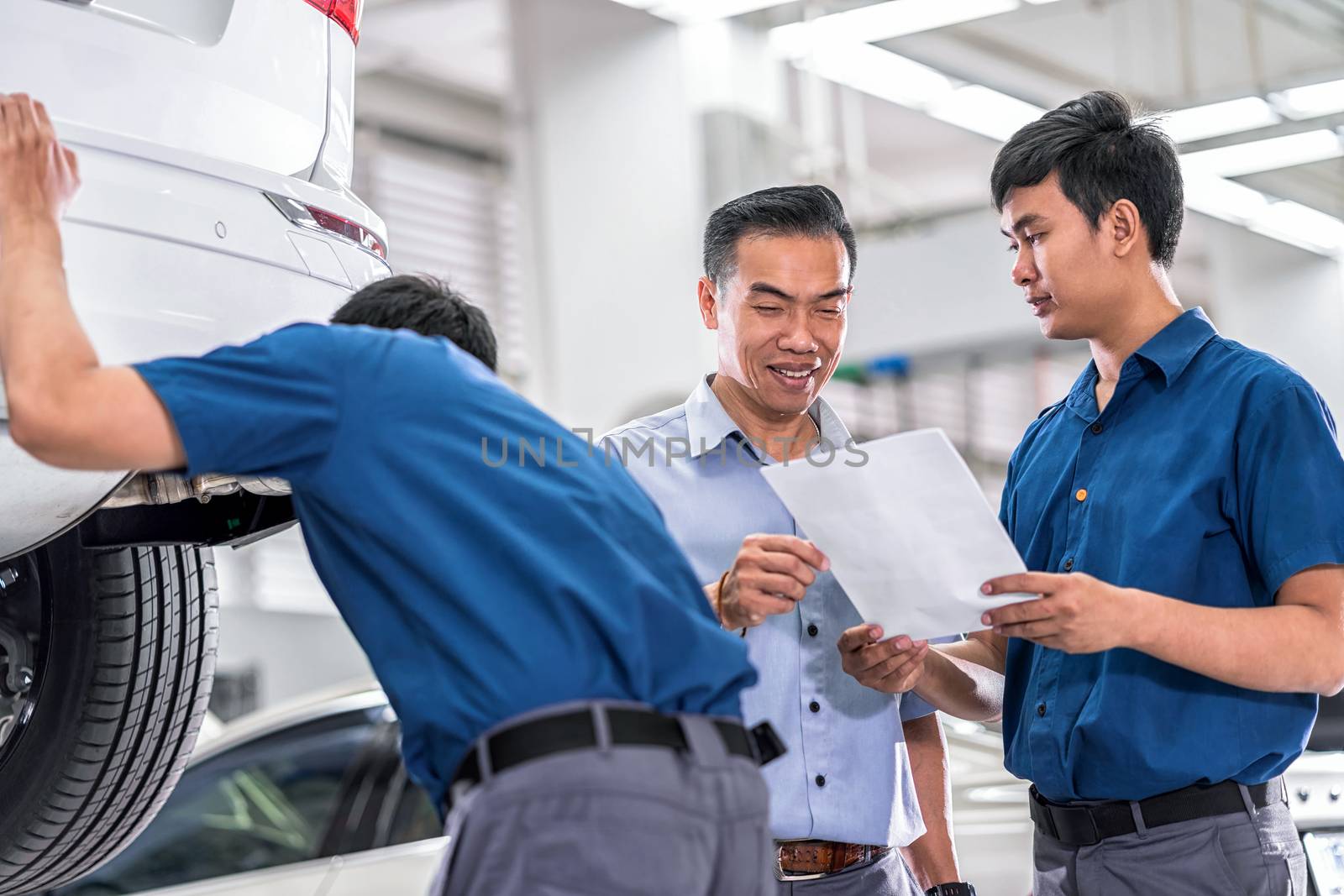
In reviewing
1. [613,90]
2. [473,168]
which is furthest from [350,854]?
[473,168]

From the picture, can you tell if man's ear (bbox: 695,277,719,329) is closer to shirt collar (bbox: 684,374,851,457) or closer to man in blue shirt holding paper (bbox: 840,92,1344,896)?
shirt collar (bbox: 684,374,851,457)

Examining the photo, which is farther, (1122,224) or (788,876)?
(788,876)

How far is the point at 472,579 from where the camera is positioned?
4.74 ft

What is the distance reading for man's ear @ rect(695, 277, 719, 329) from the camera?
232 centimetres

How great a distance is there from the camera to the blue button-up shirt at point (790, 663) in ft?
6.81

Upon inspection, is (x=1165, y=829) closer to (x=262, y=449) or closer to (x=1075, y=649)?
(x=1075, y=649)

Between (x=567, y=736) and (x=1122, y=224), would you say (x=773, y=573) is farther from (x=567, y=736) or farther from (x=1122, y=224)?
(x=1122, y=224)

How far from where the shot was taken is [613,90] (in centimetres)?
729

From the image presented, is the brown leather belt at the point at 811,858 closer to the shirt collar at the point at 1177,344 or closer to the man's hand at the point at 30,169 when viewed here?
the shirt collar at the point at 1177,344

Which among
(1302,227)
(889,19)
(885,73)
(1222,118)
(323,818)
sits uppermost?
(889,19)

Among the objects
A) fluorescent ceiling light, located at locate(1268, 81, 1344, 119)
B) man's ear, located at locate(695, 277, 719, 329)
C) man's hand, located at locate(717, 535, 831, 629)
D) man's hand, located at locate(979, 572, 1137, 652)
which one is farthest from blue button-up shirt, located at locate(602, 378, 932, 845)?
fluorescent ceiling light, located at locate(1268, 81, 1344, 119)

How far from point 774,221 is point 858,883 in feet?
3.17

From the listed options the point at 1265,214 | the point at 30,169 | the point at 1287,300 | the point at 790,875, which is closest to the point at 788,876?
the point at 790,875

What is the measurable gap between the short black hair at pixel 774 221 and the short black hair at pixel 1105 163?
0.28 metres
